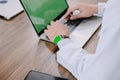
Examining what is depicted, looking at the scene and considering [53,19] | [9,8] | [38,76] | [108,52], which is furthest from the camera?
[9,8]

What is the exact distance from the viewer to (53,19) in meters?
1.08

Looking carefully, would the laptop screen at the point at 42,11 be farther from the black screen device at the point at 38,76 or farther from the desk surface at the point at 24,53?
the black screen device at the point at 38,76

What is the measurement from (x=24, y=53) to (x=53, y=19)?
0.88ft

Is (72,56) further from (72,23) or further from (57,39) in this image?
(72,23)

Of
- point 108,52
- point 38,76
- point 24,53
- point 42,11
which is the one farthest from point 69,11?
point 108,52

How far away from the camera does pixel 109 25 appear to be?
23.6 inches

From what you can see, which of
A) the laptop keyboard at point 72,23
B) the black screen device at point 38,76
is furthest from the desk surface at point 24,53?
the laptop keyboard at point 72,23

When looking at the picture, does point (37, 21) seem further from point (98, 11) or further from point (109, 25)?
point (109, 25)

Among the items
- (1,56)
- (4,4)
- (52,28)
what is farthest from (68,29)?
(4,4)

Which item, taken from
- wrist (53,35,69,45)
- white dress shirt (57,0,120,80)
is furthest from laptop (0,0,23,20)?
white dress shirt (57,0,120,80)

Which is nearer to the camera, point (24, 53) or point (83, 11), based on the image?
point (24, 53)

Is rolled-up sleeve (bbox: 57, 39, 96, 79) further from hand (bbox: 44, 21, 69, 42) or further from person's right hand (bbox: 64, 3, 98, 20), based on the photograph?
person's right hand (bbox: 64, 3, 98, 20)

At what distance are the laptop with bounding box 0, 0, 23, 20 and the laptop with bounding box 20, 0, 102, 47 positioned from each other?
0.26 m

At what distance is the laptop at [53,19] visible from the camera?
3.15 feet
